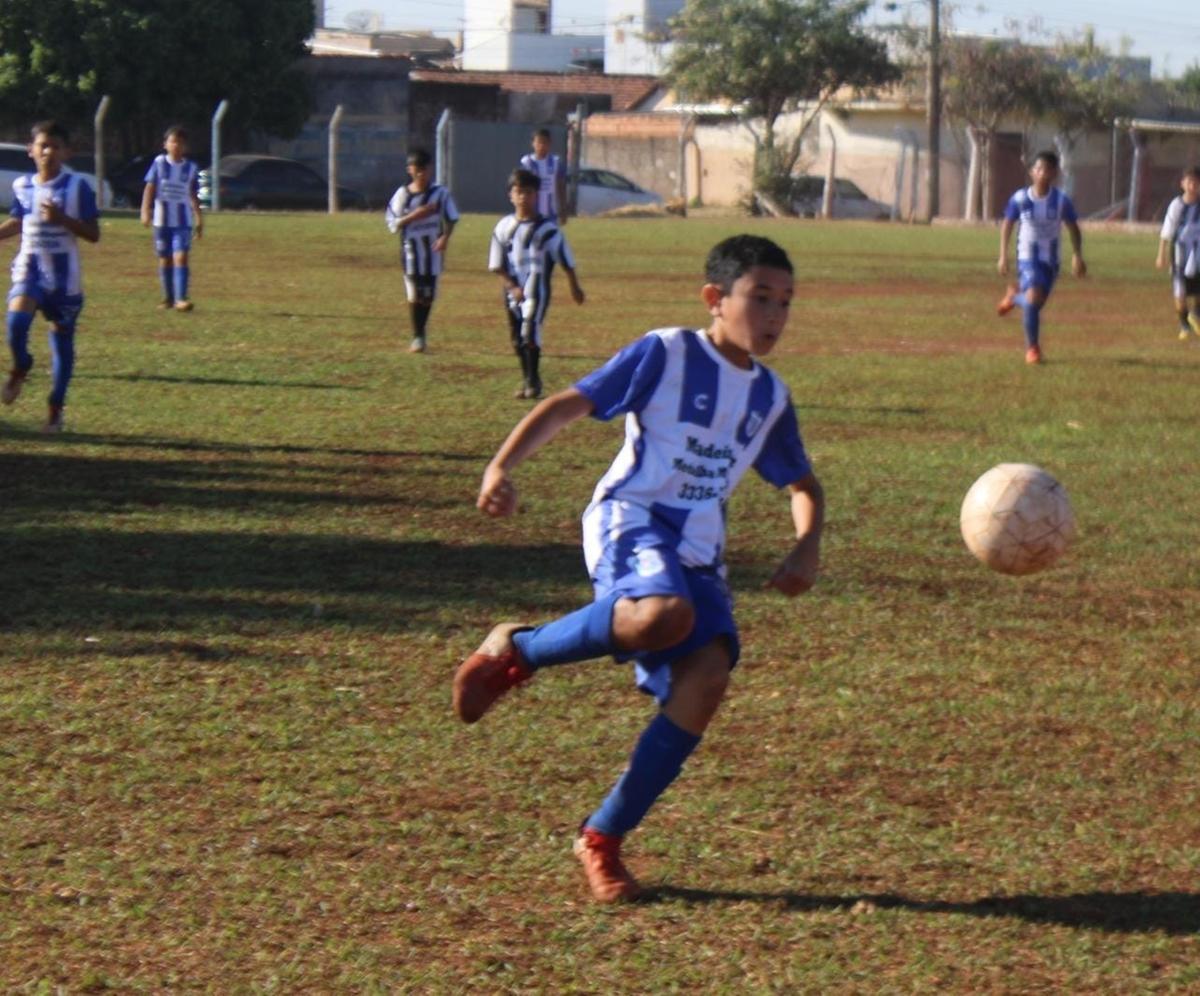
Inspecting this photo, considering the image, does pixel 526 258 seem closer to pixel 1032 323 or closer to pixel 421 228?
pixel 421 228

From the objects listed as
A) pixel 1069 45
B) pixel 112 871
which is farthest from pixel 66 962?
pixel 1069 45

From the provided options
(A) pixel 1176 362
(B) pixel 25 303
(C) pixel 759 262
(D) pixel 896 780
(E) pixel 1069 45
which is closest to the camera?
(C) pixel 759 262

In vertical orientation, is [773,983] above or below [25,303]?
below

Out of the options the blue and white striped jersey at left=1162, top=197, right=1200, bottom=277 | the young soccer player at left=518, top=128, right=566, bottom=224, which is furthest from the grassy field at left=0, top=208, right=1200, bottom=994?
the young soccer player at left=518, top=128, right=566, bottom=224

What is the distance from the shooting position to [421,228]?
18.3m

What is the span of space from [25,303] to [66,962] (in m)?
8.60

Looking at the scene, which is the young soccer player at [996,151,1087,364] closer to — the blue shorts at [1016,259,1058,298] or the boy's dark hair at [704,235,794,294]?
the blue shorts at [1016,259,1058,298]

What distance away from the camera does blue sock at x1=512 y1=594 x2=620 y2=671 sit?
16.0ft

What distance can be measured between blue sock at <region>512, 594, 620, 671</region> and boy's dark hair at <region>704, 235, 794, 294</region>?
854mm

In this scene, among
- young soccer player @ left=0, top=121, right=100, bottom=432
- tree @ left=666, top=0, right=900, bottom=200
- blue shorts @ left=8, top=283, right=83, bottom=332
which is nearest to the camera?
young soccer player @ left=0, top=121, right=100, bottom=432

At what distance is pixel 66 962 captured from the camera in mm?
4457

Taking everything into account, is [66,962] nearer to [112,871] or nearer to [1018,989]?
[112,871]

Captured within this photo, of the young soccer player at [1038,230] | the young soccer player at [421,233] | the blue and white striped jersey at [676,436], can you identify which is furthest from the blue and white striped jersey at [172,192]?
the blue and white striped jersey at [676,436]

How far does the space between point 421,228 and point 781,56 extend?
45005 mm
